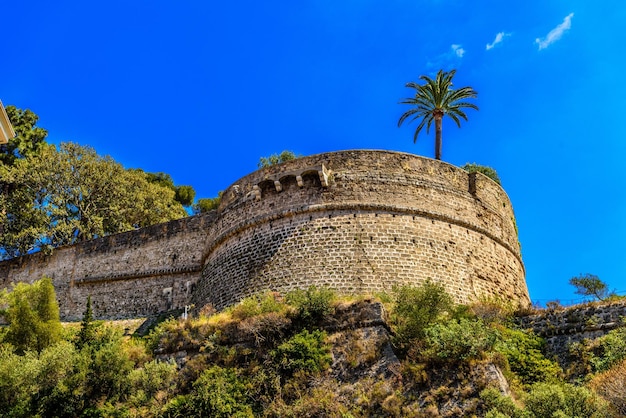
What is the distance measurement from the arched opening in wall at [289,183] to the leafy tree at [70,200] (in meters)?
12.4

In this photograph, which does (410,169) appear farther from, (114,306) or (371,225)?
(114,306)

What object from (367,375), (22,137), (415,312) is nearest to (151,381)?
(367,375)

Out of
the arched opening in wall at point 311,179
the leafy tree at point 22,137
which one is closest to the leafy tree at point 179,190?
the leafy tree at point 22,137

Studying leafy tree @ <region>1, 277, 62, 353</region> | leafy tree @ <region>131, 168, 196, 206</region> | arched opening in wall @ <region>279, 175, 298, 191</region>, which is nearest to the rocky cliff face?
leafy tree @ <region>1, 277, 62, 353</region>

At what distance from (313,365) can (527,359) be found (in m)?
4.71

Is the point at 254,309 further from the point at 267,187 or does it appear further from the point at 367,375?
the point at 267,187

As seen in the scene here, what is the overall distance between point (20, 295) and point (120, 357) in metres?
5.65

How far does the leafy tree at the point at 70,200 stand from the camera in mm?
28797

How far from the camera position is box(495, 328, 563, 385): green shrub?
14.4 meters

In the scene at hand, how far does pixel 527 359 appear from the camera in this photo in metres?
14.8

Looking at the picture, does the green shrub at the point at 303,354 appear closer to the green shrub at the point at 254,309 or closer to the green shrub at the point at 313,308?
the green shrub at the point at 313,308

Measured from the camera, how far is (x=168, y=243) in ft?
78.8

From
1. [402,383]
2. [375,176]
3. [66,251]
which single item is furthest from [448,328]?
[66,251]

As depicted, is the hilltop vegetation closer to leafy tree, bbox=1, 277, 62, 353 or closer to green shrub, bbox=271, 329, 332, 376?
Answer: green shrub, bbox=271, 329, 332, 376
